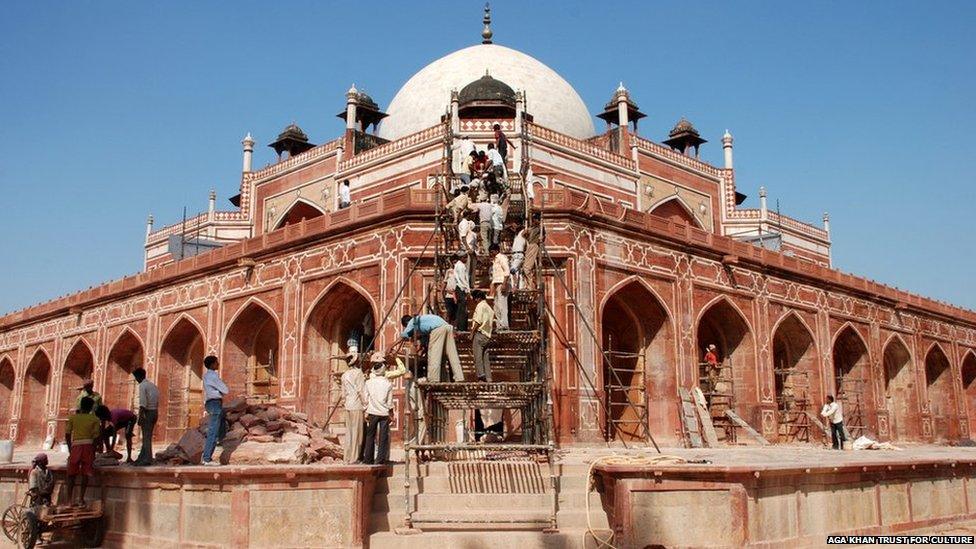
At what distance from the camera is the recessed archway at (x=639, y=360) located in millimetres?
19531

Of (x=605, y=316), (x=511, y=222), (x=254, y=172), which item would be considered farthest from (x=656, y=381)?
(x=254, y=172)

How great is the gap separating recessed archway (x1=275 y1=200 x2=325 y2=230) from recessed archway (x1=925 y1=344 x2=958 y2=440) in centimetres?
2080

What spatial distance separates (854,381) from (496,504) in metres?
18.8

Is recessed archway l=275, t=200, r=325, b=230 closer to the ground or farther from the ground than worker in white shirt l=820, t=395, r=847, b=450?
farther from the ground

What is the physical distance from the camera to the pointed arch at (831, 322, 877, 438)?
2520cm

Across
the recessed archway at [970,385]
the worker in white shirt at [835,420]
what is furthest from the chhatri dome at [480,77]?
the recessed archway at [970,385]

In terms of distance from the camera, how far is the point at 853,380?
2556 cm

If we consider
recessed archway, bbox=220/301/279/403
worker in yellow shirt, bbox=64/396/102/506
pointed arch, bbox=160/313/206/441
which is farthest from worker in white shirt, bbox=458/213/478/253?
pointed arch, bbox=160/313/206/441

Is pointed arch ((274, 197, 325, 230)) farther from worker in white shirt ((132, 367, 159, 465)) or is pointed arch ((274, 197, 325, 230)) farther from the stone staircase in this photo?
the stone staircase

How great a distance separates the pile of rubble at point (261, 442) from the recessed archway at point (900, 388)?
2073cm

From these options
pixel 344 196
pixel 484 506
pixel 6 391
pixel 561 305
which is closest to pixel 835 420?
pixel 561 305

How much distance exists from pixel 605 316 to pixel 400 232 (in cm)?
533

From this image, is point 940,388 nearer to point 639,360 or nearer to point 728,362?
point 728,362

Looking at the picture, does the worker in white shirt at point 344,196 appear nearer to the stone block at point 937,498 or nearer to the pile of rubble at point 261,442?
the pile of rubble at point 261,442
